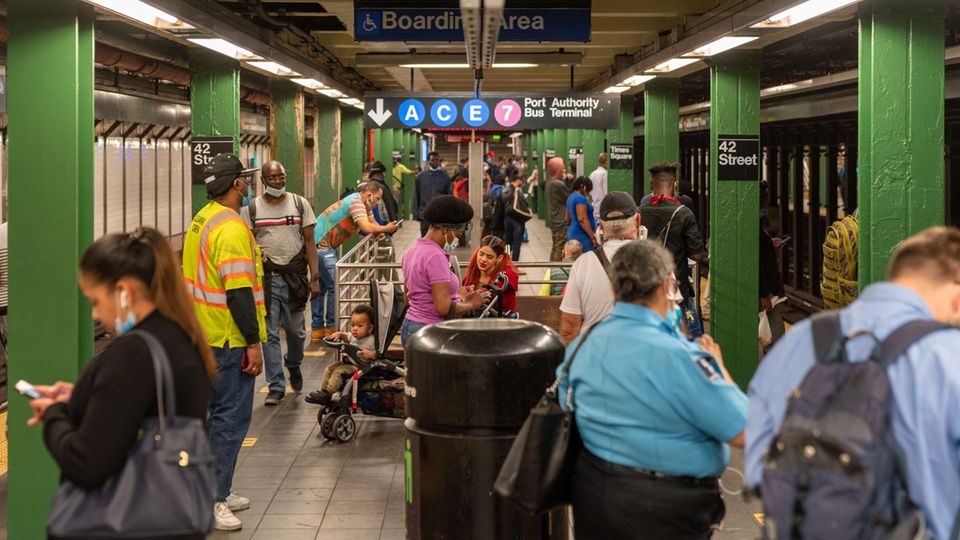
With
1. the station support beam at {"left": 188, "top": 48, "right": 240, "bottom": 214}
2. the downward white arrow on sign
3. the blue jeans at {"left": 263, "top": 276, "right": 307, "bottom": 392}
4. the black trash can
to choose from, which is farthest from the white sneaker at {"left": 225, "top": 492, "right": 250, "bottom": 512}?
the downward white arrow on sign

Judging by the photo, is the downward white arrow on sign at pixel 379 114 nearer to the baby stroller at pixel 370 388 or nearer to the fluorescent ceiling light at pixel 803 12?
the baby stroller at pixel 370 388

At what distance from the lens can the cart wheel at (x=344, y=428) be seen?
7932mm

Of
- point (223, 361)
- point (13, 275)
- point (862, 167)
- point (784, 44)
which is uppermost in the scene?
point (784, 44)

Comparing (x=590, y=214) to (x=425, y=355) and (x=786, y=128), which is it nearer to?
(x=786, y=128)

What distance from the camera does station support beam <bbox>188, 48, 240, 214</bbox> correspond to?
9.65 meters

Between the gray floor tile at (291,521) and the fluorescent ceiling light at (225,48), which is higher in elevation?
the fluorescent ceiling light at (225,48)

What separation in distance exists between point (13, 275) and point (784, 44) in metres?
8.56

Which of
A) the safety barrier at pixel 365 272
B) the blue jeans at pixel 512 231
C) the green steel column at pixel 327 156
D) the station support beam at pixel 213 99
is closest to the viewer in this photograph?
the station support beam at pixel 213 99

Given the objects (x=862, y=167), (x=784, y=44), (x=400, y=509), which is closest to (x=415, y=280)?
(x=400, y=509)

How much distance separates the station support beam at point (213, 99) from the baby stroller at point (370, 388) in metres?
2.56

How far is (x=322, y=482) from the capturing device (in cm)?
701

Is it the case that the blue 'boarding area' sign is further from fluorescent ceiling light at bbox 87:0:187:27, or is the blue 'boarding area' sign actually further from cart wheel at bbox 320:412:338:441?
cart wheel at bbox 320:412:338:441

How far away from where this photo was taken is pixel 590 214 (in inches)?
591

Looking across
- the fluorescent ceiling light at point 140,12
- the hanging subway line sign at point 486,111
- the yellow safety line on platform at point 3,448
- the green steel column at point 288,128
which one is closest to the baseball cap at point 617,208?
the fluorescent ceiling light at point 140,12
